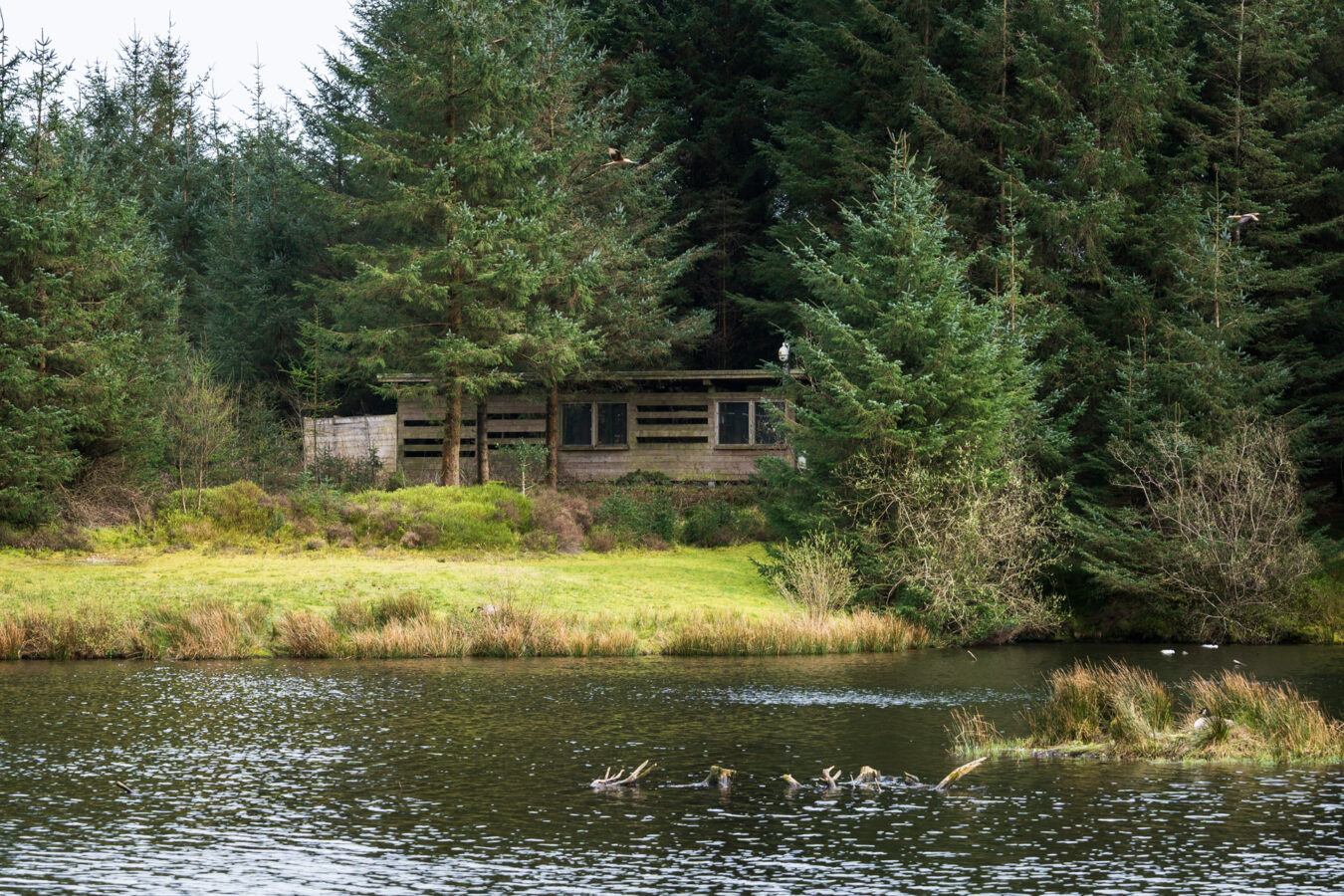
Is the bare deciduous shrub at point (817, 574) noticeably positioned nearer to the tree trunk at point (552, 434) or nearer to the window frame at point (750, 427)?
the window frame at point (750, 427)

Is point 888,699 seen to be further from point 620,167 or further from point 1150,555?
point 620,167

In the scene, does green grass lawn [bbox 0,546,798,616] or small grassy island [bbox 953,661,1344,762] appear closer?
small grassy island [bbox 953,661,1344,762]

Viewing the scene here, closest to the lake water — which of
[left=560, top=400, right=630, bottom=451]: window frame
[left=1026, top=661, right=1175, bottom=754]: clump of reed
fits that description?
[left=1026, top=661, right=1175, bottom=754]: clump of reed

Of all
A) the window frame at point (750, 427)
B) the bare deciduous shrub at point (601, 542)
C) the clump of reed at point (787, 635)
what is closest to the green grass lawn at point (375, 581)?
the clump of reed at point (787, 635)

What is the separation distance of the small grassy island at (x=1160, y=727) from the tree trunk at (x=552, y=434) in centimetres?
2271

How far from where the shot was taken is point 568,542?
108 feet

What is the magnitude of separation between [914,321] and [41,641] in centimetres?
1787

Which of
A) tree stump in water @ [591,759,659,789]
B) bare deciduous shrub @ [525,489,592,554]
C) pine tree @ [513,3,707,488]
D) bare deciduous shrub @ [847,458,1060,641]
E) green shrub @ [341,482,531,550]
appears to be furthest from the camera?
pine tree @ [513,3,707,488]

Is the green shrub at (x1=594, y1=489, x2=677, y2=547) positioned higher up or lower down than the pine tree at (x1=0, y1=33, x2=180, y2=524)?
lower down

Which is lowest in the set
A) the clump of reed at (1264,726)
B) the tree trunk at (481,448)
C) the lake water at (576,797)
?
the lake water at (576,797)

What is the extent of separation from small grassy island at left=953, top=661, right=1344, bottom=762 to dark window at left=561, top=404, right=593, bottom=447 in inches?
971

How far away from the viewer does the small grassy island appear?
16484 mm

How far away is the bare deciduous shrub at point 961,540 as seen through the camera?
88.1 ft

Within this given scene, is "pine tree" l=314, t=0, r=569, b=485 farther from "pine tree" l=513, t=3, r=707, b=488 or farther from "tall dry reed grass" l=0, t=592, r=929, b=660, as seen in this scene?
"tall dry reed grass" l=0, t=592, r=929, b=660
